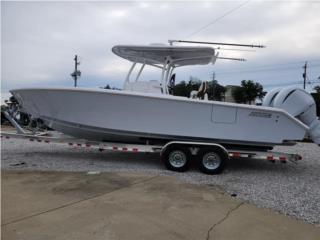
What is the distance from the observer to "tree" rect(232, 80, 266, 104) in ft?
128

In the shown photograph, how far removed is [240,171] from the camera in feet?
23.2

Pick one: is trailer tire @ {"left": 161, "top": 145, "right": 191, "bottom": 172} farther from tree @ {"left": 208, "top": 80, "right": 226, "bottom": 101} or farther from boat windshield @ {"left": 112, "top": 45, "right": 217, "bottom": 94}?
tree @ {"left": 208, "top": 80, "right": 226, "bottom": 101}

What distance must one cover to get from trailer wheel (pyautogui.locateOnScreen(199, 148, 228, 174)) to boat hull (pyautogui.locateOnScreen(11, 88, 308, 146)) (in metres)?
0.35

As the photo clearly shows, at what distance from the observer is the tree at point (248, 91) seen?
38.9 metres

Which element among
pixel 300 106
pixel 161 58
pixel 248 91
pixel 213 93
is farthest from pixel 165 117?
pixel 248 91

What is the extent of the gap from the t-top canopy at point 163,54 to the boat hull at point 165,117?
138 cm

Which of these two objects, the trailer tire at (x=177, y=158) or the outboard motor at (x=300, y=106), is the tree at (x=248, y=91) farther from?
the trailer tire at (x=177, y=158)

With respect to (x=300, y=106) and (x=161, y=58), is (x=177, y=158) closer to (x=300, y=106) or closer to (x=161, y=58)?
(x=161, y=58)

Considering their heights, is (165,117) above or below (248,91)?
below

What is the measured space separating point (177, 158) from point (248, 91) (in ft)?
116

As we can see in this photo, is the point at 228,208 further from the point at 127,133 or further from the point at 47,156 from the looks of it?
the point at 47,156

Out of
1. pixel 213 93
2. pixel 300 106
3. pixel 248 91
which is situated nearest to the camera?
pixel 300 106

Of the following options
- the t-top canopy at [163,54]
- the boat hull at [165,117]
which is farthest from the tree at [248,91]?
the boat hull at [165,117]

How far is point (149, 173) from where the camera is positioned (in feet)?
20.9
